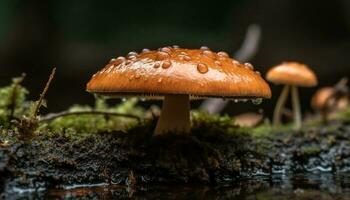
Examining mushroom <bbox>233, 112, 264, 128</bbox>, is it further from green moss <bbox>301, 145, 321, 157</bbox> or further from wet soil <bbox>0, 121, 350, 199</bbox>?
wet soil <bbox>0, 121, 350, 199</bbox>

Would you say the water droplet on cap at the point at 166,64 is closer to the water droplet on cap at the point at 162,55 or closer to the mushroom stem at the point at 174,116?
the water droplet on cap at the point at 162,55

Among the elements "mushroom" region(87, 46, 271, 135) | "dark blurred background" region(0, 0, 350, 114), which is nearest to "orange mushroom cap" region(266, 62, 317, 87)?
"mushroom" region(87, 46, 271, 135)

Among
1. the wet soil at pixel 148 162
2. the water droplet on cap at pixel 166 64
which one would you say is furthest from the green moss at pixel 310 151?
the water droplet on cap at pixel 166 64

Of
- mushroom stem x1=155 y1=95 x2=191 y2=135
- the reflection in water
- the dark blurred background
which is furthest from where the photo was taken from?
the dark blurred background

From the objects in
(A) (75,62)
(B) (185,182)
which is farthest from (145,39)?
(B) (185,182)

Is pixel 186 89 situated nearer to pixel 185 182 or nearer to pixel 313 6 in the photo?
pixel 185 182
